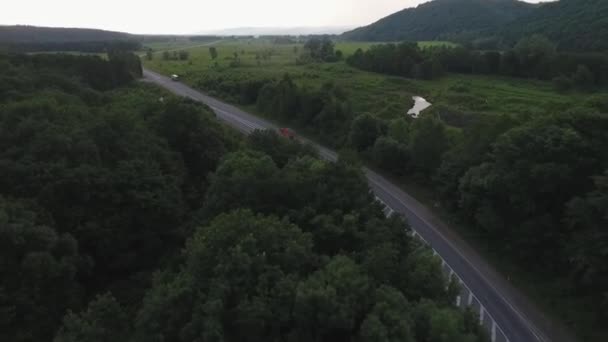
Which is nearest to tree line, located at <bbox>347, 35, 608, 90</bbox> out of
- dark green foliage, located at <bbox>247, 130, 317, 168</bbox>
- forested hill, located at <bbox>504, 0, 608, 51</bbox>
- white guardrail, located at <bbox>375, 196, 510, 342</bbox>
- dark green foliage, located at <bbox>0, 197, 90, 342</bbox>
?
forested hill, located at <bbox>504, 0, 608, 51</bbox>

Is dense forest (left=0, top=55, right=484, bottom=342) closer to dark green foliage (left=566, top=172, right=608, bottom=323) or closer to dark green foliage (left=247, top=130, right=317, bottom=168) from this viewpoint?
dark green foliage (left=247, top=130, right=317, bottom=168)

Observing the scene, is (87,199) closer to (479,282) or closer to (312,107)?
(479,282)

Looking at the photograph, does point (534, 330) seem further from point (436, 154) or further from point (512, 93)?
point (512, 93)

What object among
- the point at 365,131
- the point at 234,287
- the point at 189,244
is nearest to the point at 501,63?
the point at 365,131

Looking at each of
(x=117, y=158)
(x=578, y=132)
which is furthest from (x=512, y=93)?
(x=117, y=158)

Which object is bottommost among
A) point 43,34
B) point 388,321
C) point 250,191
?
point 388,321

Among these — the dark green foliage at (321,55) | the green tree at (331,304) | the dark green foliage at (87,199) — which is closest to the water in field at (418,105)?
the dark green foliage at (87,199)

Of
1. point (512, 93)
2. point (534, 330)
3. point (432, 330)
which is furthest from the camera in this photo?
point (512, 93)
